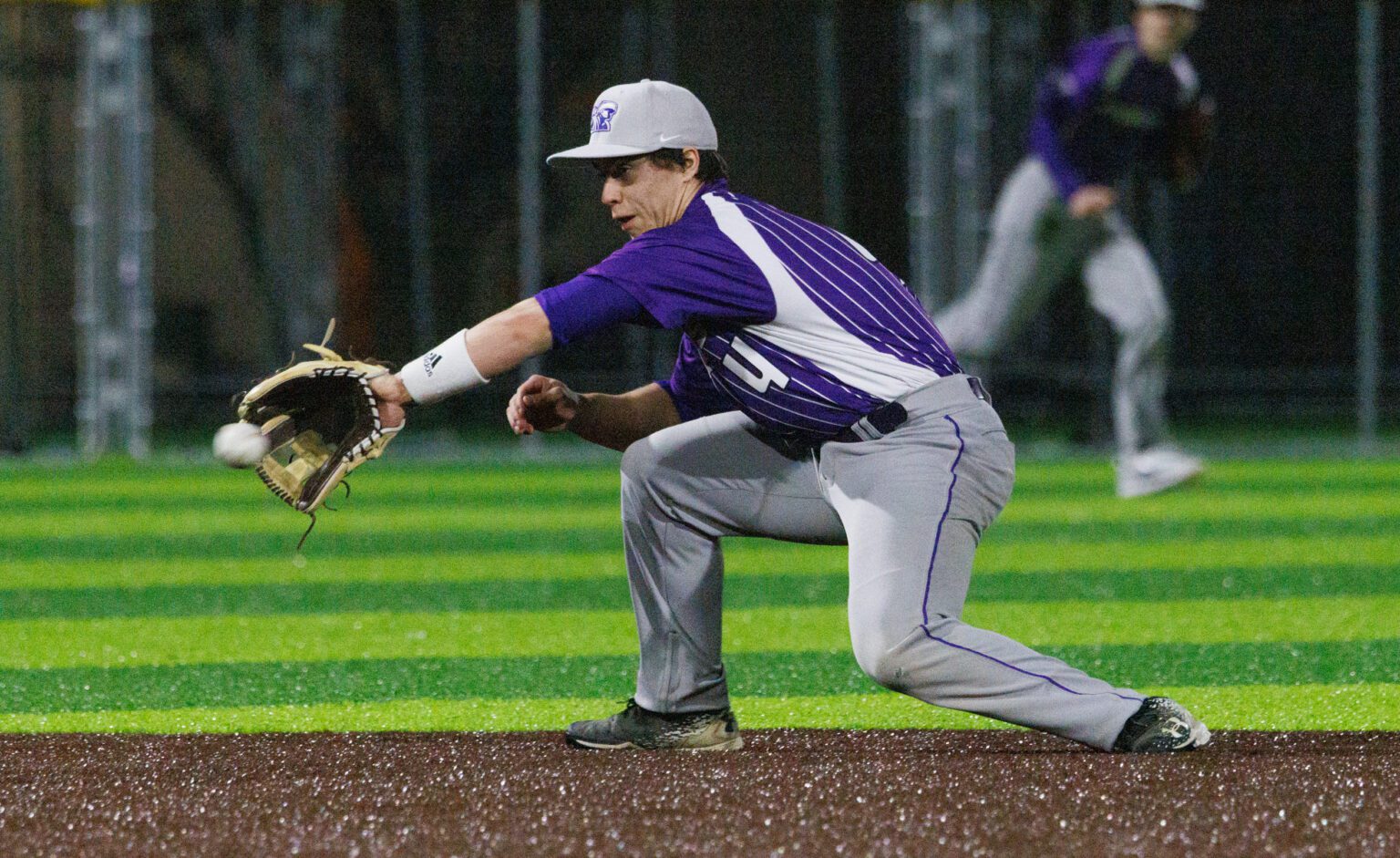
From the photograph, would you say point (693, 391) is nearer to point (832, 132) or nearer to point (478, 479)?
point (478, 479)

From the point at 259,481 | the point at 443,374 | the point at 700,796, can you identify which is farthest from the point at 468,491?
the point at 700,796

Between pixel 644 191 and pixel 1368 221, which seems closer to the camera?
pixel 644 191

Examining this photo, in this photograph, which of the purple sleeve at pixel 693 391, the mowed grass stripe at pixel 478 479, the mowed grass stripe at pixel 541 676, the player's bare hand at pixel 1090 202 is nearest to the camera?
the purple sleeve at pixel 693 391

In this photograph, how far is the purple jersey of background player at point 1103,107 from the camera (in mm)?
→ 9250

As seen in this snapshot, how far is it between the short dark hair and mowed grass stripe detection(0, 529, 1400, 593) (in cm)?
339

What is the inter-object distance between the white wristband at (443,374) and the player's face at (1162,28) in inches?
239

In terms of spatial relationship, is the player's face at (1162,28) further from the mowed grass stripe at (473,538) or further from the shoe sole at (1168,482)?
the mowed grass stripe at (473,538)

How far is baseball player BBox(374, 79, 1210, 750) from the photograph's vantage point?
12.6ft

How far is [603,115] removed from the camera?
413 cm

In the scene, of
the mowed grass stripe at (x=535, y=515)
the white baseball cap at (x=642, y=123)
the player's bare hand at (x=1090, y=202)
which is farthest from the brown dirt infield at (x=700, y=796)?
the mowed grass stripe at (x=535, y=515)

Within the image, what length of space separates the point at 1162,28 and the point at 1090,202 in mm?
861

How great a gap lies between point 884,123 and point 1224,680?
11.0 m

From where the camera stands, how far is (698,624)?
13.7 ft

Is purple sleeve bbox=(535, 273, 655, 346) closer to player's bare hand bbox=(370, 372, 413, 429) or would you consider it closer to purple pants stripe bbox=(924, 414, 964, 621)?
player's bare hand bbox=(370, 372, 413, 429)
